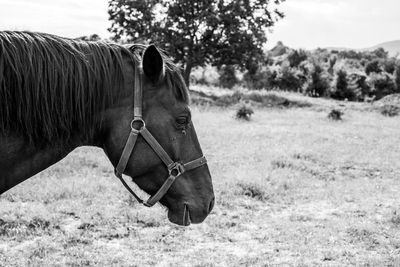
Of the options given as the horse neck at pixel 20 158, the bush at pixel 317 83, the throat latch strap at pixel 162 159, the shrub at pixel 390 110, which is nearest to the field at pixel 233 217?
the throat latch strap at pixel 162 159

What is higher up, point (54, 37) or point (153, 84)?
point (54, 37)

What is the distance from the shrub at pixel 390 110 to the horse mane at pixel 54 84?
17516 mm

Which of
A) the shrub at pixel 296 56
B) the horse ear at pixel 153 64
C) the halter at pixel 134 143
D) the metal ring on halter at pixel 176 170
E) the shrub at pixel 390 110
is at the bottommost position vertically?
the shrub at pixel 390 110

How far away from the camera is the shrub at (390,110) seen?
17.9m

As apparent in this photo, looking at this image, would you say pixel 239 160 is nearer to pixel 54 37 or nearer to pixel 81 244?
pixel 81 244

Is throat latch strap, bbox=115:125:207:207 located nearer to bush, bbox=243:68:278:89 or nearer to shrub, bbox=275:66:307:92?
shrub, bbox=275:66:307:92

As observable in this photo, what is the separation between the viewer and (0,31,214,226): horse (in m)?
2.05

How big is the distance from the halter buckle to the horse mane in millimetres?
465

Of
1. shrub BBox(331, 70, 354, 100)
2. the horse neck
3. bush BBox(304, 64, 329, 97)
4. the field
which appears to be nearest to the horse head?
the horse neck

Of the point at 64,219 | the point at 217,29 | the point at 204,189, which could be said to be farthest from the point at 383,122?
the point at 204,189

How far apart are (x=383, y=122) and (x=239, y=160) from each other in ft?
29.6

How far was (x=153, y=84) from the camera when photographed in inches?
91.6

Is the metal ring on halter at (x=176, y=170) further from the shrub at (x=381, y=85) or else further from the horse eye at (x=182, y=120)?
the shrub at (x=381, y=85)

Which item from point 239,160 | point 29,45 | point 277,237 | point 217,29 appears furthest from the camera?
point 217,29
